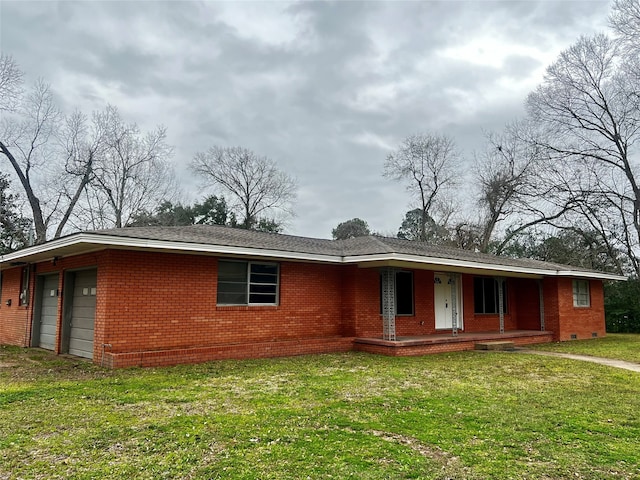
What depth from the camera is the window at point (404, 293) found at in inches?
542

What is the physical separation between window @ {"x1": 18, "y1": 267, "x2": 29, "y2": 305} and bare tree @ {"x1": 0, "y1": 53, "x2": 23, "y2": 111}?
14.8m

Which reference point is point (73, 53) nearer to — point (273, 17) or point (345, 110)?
point (273, 17)

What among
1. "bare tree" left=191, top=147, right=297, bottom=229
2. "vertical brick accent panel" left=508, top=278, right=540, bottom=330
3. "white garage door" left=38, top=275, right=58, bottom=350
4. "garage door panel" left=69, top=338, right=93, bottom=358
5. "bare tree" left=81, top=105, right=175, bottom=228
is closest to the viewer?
"garage door panel" left=69, top=338, right=93, bottom=358

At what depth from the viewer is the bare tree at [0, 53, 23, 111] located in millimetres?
22750

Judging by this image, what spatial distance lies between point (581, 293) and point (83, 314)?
55.8 feet

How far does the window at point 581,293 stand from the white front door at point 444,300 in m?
5.30

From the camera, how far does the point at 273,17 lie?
11.7m

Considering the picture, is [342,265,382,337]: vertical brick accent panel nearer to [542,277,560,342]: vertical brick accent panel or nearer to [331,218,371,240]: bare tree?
[542,277,560,342]: vertical brick accent panel

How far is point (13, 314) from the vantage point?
13.5 m

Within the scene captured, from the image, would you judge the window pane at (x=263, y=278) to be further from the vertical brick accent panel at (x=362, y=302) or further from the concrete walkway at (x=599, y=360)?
the concrete walkway at (x=599, y=360)

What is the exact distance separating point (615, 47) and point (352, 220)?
83.7 feet

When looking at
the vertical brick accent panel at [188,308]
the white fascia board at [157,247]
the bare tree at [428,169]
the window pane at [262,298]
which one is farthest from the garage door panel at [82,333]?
the bare tree at [428,169]

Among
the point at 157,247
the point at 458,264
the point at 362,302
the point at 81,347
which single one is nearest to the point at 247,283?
the point at 157,247

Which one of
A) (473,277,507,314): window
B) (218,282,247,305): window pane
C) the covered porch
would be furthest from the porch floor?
(218,282,247,305): window pane
